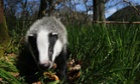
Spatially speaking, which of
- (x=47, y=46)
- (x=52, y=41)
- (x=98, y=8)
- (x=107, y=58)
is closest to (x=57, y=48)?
(x=52, y=41)

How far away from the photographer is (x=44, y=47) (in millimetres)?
2627

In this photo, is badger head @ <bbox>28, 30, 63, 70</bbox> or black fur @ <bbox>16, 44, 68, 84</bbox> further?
black fur @ <bbox>16, 44, 68, 84</bbox>

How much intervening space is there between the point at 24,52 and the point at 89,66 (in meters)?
0.82

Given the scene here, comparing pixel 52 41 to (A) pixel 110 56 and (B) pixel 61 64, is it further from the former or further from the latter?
(A) pixel 110 56

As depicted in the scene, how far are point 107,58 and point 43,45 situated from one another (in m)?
0.63

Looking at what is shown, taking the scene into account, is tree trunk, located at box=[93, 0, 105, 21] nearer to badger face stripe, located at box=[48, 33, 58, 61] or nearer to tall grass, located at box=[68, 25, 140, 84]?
tall grass, located at box=[68, 25, 140, 84]

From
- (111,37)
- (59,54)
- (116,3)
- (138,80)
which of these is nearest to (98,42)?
(111,37)

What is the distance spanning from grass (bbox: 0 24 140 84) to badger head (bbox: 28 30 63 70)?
0.86 ft

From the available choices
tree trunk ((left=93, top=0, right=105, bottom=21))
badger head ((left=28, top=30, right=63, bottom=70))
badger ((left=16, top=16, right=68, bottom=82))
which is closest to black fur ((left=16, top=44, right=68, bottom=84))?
badger ((left=16, top=16, right=68, bottom=82))

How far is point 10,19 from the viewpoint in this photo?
19.8 feet

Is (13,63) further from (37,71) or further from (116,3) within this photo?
(116,3)

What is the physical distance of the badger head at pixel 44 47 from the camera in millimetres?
2539

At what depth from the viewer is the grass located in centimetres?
254

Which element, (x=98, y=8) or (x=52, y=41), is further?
(x=98, y=8)
